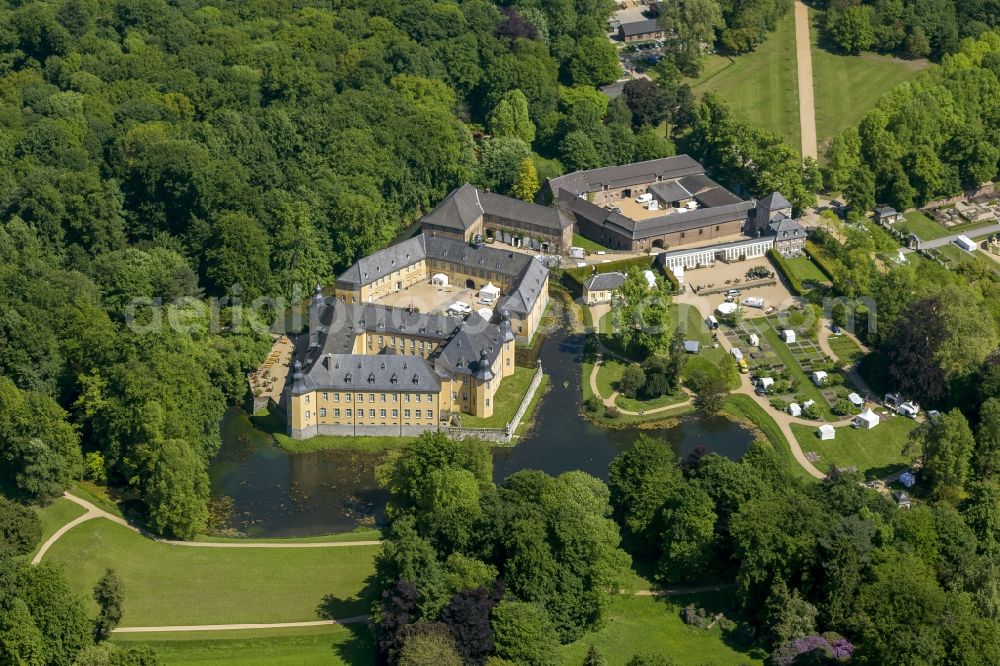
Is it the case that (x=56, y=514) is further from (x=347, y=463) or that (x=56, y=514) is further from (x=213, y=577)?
(x=347, y=463)

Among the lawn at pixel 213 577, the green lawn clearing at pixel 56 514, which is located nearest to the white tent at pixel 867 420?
the lawn at pixel 213 577

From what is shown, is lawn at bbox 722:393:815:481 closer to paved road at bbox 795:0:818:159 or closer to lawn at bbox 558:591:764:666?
lawn at bbox 558:591:764:666

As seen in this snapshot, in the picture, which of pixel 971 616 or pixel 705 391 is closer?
pixel 971 616

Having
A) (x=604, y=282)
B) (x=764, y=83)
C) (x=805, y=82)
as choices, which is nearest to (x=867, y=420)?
(x=604, y=282)

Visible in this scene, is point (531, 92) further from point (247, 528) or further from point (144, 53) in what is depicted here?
point (247, 528)

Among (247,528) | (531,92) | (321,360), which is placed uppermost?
(531,92)

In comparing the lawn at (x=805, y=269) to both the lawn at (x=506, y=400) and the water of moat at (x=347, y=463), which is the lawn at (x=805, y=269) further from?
the lawn at (x=506, y=400)

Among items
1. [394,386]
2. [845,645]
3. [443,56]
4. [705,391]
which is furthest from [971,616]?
[443,56]

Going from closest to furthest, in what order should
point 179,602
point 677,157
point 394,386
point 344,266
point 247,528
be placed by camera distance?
point 179,602, point 247,528, point 394,386, point 344,266, point 677,157
